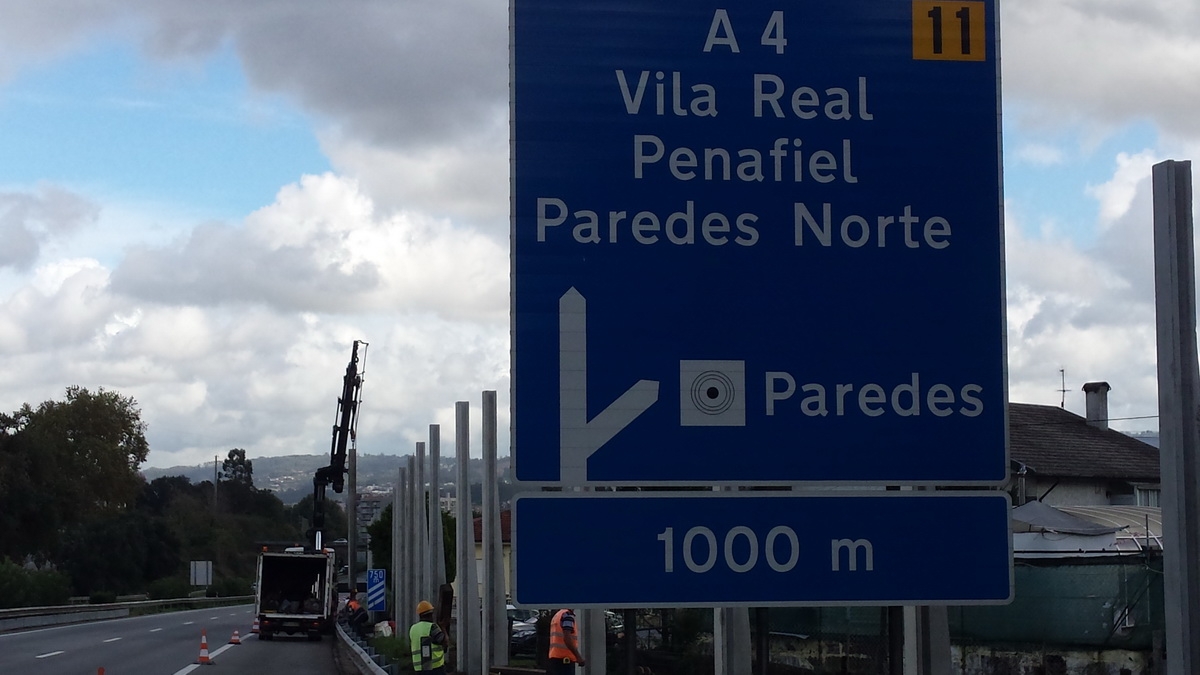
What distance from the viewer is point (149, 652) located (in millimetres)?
35938

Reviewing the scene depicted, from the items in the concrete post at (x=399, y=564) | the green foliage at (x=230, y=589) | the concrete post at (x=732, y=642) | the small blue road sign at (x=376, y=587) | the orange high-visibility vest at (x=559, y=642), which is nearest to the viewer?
the concrete post at (x=732, y=642)

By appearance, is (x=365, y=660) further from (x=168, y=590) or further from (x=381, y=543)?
(x=168, y=590)

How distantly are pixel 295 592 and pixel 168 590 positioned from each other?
50.9 meters

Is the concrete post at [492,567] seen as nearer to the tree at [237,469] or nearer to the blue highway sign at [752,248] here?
the blue highway sign at [752,248]

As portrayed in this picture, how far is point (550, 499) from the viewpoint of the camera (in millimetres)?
4789

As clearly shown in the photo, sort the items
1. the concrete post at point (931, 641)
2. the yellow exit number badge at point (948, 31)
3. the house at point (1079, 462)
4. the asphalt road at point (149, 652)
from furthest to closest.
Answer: the house at point (1079, 462)
the asphalt road at point (149, 652)
the yellow exit number badge at point (948, 31)
the concrete post at point (931, 641)

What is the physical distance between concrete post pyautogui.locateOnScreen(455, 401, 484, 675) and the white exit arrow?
19858 millimetres

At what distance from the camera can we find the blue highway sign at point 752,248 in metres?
4.84

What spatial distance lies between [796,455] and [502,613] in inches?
754

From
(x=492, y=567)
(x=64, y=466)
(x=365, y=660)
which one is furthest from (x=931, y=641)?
(x=64, y=466)

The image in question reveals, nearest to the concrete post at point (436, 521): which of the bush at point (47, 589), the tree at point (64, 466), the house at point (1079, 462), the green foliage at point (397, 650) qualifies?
the green foliage at point (397, 650)

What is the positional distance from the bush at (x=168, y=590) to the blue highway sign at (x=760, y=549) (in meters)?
95.0

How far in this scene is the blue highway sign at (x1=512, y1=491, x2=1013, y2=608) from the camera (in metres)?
4.78

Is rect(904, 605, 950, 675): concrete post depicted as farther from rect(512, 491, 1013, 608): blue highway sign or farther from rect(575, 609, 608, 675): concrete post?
rect(575, 609, 608, 675): concrete post
